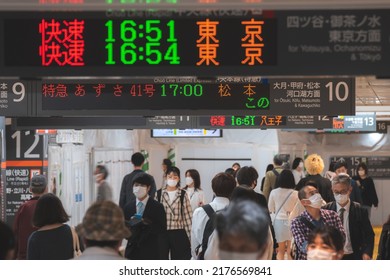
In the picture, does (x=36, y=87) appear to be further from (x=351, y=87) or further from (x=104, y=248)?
(x=104, y=248)

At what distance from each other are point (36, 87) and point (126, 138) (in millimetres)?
8137

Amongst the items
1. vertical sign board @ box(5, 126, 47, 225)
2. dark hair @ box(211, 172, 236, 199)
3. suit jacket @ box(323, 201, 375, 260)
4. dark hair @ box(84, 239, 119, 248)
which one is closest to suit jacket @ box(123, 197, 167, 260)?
dark hair @ box(211, 172, 236, 199)

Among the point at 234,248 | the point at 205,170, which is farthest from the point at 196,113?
the point at 205,170

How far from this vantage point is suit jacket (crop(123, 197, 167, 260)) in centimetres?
805

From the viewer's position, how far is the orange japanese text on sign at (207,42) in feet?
20.0

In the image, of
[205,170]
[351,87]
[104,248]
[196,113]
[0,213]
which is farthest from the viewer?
[205,170]

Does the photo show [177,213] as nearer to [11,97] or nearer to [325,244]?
[11,97]

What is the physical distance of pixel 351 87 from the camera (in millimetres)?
10742

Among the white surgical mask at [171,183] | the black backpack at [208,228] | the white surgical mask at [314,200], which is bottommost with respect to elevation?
the black backpack at [208,228]

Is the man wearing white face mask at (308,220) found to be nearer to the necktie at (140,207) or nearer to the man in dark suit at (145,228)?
the man in dark suit at (145,228)

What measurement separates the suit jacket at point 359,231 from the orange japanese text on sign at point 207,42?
2.69 metres

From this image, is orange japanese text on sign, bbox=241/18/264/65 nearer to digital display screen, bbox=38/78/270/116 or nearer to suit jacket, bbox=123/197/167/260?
suit jacket, bbox=123/197/167/260

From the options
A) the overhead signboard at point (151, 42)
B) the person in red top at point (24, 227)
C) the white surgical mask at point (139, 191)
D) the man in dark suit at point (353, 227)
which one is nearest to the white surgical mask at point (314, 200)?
the man in dark suit at point (353, 227)

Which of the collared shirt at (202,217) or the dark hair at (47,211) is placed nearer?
the dark hair at (47,211)
